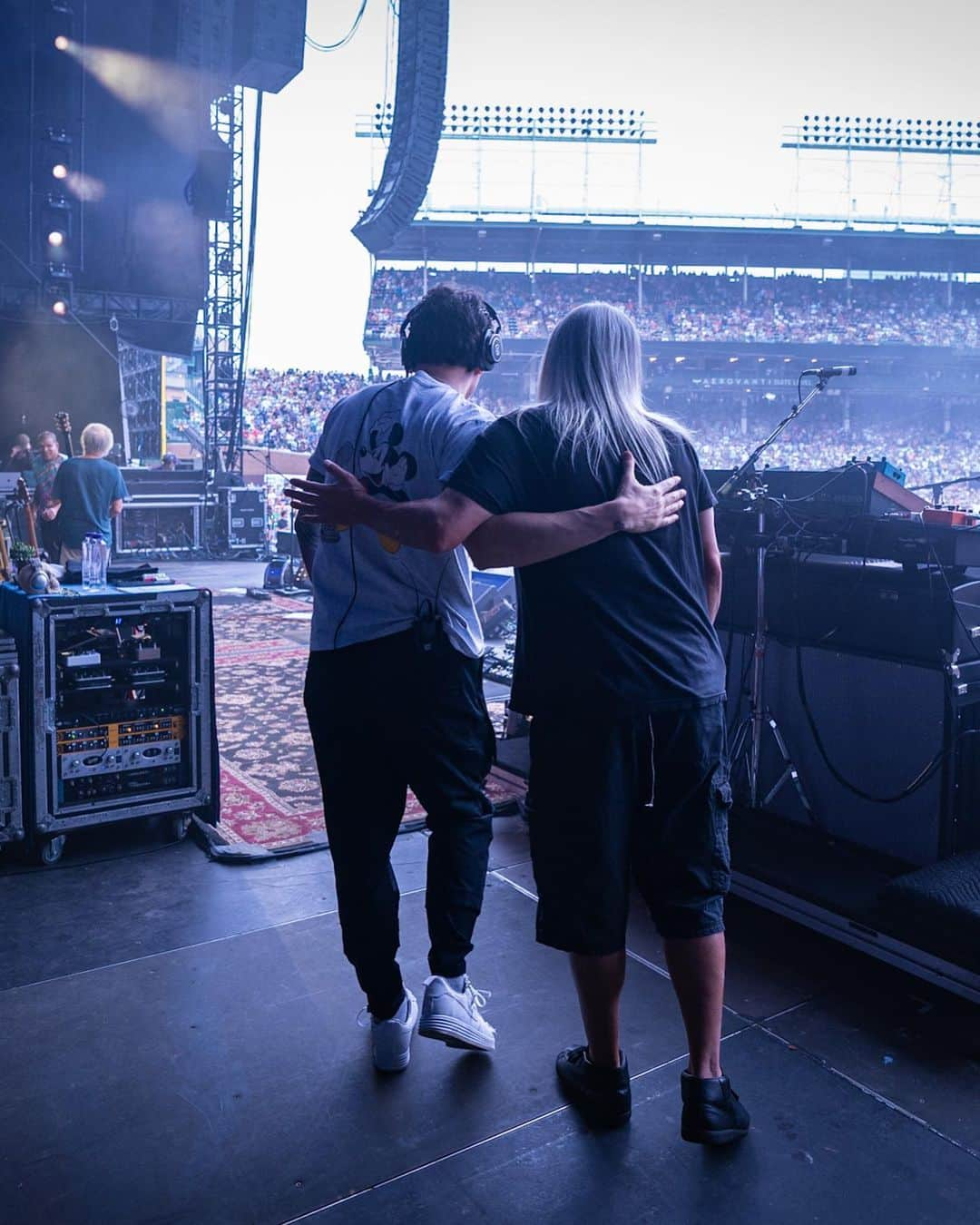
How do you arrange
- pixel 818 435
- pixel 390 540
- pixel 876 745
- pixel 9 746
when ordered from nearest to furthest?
pixel 390 540
pixel 876 745
pixel 9 746
pixel 818 435

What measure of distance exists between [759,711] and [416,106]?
363 inches

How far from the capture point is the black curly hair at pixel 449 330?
1.86m

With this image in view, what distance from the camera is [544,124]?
26.3 metres

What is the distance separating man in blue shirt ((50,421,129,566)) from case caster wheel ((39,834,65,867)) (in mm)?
3054

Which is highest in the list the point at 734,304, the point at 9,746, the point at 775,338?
the point at 734,304

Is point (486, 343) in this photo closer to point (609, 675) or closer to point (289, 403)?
point (609, 675)

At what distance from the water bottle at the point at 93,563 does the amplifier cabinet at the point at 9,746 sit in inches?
16.8

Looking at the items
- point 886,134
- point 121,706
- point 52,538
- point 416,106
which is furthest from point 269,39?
point 886,134

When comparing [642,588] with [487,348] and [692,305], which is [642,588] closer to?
[487,348]

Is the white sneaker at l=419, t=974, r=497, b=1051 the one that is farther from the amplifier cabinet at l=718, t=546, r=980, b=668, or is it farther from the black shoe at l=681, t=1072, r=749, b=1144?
the amplifier cabinet at l=718, t=546, r=980, b=668

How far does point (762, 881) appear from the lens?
2641 millimetres

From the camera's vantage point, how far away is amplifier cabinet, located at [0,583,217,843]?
2.97 metres

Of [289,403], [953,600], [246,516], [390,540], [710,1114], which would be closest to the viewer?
[710,1114]

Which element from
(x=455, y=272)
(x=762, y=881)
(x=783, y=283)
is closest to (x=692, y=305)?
(x=783, y=283)
